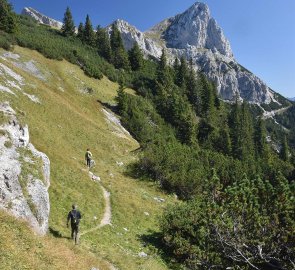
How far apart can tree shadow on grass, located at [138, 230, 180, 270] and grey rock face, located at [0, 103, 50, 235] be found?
9291mm

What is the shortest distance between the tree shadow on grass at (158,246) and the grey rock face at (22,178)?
929 cm

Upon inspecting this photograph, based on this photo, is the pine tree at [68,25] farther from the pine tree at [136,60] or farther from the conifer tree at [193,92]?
the conifer tree at [193,92]

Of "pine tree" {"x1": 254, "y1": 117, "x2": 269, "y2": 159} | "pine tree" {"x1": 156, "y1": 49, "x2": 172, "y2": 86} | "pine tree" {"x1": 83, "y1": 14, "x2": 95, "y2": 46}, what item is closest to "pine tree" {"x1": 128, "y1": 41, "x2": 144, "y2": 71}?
"pine tree" {"x1": 156, "y1": 49, "x2": 172, "y2": 86}

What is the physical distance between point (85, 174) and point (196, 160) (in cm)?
2264

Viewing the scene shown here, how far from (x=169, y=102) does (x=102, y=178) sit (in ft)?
175

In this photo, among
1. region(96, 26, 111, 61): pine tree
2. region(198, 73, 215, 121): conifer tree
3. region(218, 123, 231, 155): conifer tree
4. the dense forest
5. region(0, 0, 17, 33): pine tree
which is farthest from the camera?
region(96, 26, 111, 61): pine tree

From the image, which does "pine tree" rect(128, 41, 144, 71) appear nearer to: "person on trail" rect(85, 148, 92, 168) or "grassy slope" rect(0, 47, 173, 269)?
"grassy slope" rect(0, 47, 173, 269)

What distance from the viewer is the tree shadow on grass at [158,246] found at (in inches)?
1073

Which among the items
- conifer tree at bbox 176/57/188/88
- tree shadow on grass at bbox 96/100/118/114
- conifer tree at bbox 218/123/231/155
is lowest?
tree shadow on grass at bbox 96/100/118/114

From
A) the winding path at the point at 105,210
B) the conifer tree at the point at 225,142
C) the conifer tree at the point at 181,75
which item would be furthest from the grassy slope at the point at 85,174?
the conifer tree at the point at 181,75

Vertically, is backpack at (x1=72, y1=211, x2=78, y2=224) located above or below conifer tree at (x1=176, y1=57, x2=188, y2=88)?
below

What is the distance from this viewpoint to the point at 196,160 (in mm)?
55406

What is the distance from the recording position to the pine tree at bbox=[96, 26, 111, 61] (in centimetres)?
11175

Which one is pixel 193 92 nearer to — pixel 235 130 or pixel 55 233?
pixel 235 130
